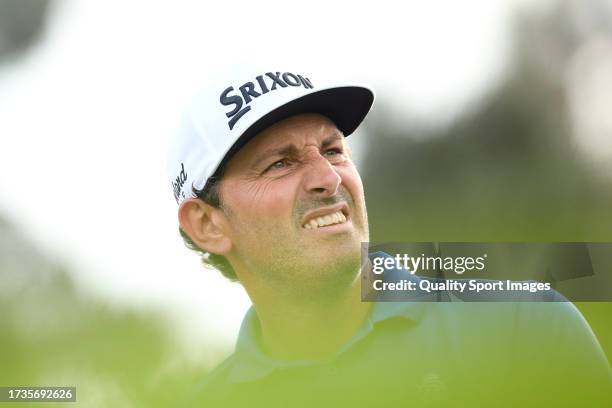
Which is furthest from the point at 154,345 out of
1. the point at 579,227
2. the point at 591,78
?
the point at 591,78

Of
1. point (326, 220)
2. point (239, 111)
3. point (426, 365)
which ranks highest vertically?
point (239, 111)

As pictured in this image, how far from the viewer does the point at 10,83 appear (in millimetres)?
2465

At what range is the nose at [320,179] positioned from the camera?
206cm

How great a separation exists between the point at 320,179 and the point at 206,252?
A: 44 centimetres

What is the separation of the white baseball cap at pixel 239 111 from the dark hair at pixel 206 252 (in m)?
0.02

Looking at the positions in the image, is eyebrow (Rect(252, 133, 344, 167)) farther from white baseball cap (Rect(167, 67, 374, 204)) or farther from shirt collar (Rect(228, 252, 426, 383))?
shirt collar (Rect(228, 252, 426, 383))

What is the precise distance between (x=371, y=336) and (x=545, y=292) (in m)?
0.50

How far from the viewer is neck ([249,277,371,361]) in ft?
6.98

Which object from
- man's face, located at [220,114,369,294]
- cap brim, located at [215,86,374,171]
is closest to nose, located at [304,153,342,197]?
man's face, located at [220,114,369,294]

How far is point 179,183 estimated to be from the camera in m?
2.20

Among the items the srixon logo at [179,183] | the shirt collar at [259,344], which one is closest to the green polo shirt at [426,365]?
the shirt collar at [259,344]

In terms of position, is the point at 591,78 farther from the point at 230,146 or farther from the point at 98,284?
the point at 98,284

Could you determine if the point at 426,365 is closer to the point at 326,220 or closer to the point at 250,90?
the point at 326,220

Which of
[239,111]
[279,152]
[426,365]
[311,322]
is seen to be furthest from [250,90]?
[426,365]
